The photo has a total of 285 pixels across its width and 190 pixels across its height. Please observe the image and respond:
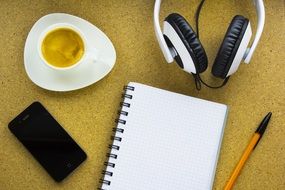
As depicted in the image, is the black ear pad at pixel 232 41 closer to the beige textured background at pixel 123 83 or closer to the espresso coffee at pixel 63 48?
the beige textured background at pixel 123 83

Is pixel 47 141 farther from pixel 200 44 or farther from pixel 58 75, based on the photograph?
pixel 200 44

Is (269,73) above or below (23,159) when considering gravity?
above

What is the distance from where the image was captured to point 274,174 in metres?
0.83

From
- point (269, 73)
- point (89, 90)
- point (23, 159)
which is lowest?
point (23, 159)

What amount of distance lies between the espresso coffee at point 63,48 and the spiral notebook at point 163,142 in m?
0.11

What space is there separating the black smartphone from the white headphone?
25cm

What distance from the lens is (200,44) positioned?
751 millimetres

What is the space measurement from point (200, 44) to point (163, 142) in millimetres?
195

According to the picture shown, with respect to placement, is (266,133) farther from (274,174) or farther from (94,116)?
(94,116)

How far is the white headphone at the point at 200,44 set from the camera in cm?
74

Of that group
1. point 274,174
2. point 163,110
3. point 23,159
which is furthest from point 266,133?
point 23,159

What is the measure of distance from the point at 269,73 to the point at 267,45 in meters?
0.05

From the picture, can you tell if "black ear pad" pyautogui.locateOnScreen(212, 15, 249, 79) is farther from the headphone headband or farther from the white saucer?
the white saucer

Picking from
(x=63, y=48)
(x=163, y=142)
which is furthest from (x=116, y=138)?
(x=63, y=48)
